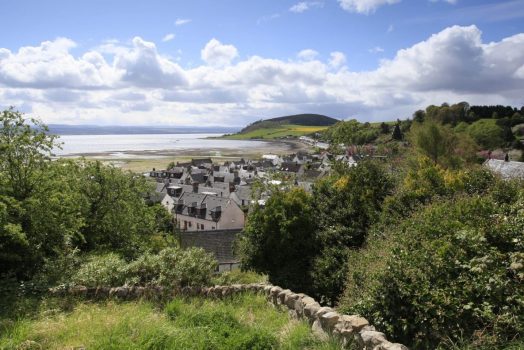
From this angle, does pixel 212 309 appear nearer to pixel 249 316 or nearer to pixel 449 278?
pixel 249 316

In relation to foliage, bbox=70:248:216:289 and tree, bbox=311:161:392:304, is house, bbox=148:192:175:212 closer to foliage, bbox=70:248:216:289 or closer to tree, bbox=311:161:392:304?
tree, bbox=311:161:392:304

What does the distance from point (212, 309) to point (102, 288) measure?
3.41 meters

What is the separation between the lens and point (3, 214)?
9.89 meters

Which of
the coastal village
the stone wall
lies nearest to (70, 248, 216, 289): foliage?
the stone wall

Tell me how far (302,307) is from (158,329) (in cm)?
288

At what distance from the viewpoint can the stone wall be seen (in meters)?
5.97

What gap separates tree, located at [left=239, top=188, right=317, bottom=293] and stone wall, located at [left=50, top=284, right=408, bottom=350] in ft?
22.0

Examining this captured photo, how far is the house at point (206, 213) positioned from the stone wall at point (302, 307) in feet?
106

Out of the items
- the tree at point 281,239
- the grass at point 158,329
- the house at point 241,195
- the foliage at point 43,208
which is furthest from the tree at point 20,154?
the house at point 241,195

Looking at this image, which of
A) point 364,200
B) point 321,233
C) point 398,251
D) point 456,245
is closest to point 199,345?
point 398,251

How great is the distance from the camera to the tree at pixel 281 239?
1648cm

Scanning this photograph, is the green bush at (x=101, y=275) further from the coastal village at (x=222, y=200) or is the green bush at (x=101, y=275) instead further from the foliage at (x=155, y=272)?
the coastal village at (x=222, y=200)

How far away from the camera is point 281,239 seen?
16.7 m

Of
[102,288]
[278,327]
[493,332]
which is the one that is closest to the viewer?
[493,332]
